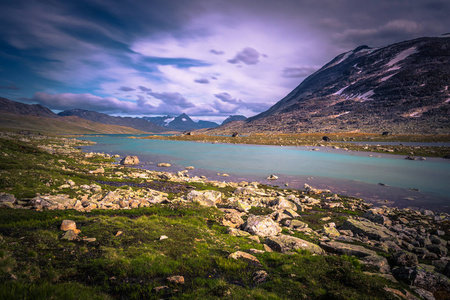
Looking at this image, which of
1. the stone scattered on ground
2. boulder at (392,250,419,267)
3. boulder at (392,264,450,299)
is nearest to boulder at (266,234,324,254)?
boulder at (392,250,419,267)

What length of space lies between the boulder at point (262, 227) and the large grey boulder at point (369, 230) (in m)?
7.69

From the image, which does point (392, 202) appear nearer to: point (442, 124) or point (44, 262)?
point (44, 262)

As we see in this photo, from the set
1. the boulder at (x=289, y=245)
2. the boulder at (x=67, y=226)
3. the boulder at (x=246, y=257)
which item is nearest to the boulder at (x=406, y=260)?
the boulder at (x=289, y=245)

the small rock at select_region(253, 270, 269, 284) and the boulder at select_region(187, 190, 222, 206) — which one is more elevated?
the small rock at select_region(253, 270, 269, 284)

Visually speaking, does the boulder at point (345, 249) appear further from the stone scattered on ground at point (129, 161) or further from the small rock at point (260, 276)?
the stone scattered on ground at point (129, 161)

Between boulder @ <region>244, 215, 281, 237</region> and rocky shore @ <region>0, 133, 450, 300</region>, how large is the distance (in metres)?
0.04

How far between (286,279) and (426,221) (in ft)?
79.0

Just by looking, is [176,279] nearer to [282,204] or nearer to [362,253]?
[362,253]

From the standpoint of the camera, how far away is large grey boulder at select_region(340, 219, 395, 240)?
18.8 m

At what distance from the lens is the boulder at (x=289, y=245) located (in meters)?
14.9

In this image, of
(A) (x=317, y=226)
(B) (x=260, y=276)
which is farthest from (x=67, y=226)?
(A) (x=317, y=226)

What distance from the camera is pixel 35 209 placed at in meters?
17.4

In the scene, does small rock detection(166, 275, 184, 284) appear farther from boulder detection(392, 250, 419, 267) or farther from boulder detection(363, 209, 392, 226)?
boulder detection(363, 209, 392, 226)

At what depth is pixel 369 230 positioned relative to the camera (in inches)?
773
